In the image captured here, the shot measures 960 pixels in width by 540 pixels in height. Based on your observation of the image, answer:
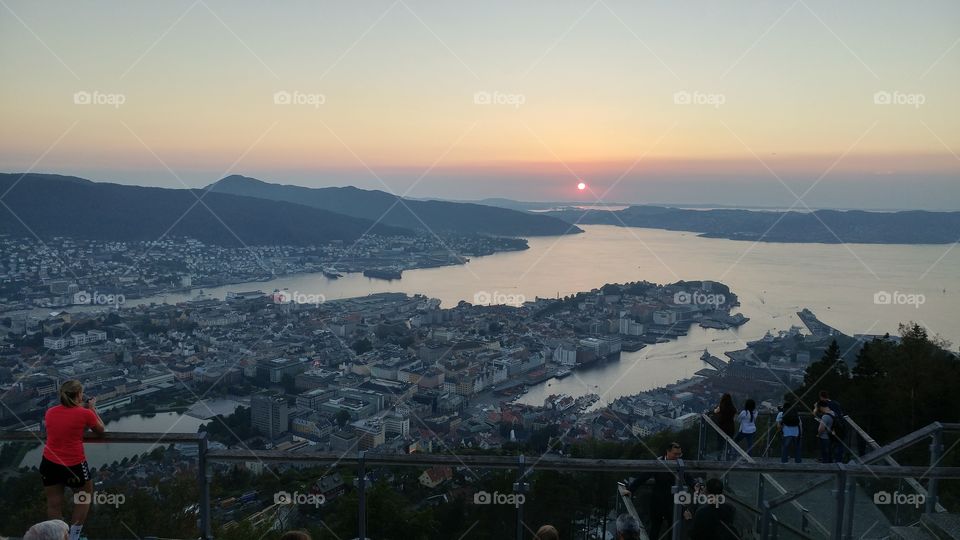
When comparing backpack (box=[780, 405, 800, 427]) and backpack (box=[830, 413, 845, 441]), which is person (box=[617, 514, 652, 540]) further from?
backpack (box=[830, 413, 845, 441])

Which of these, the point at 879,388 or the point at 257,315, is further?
the point at 257,315

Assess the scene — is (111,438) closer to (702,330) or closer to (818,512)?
(818,512)

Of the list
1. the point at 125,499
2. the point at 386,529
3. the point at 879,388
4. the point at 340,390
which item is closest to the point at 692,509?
the point at 386,529

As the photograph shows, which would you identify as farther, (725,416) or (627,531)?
(725,416)

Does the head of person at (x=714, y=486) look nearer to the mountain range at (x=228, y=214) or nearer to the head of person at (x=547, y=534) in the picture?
the head of person at (x=547, y=534)

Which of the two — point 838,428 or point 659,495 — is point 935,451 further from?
point 659,495

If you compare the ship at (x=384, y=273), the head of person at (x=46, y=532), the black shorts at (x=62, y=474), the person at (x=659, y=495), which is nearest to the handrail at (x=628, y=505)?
the person at (x=659, y=495)

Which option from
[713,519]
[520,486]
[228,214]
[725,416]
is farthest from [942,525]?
[228,214]
